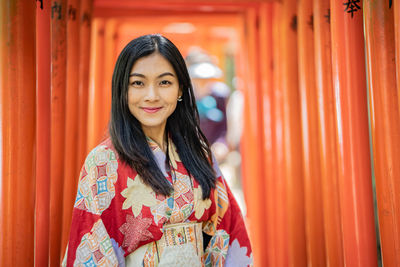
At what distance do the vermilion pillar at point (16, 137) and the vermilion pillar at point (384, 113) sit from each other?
1.47 meters

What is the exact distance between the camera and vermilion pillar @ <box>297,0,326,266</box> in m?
2.21

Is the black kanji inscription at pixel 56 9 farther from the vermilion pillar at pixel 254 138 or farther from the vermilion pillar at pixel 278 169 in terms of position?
the vermilion pillar at pixel 254 138

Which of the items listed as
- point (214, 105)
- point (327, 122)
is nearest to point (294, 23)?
point (327, 122)

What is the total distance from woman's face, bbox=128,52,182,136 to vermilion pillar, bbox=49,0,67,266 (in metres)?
0.63

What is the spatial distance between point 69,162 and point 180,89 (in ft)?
2.94

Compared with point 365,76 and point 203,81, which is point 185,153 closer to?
point 365,76

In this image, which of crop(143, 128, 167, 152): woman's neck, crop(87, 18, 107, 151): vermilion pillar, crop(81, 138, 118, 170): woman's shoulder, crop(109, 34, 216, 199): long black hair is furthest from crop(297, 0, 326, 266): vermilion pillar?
crop(87, 18, 107, 151): vermilion pillar

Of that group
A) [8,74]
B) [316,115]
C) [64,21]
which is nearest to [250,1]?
[316,115]

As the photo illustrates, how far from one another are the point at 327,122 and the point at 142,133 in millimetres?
997

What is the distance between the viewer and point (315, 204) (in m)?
2.22

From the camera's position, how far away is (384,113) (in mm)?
1577

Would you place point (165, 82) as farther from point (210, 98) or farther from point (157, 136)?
point (210, 98)

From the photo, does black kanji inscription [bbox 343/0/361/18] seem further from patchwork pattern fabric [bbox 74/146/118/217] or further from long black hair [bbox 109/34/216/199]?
patchwork pattern fabric [bbox 74/146/118/217]

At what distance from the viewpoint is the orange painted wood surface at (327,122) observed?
1962 mm
